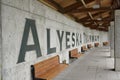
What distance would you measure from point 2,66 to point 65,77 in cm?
381

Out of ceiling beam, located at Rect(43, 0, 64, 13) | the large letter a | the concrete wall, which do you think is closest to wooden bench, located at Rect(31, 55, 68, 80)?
the concrete wall

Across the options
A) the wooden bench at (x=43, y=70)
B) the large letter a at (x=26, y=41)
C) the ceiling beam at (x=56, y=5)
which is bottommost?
the wooden bench at (x=43, y=70)

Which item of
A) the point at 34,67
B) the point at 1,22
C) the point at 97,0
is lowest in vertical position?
the point at 34,67

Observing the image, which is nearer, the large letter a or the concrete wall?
the concrete wall

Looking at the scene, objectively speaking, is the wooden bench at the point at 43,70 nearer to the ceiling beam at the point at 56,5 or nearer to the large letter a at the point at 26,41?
the large letter a at the point at 26,41

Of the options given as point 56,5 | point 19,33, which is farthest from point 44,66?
point 56,5

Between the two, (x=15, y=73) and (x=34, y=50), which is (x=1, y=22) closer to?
(x=15, y=73)

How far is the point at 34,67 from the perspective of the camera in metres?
5.74

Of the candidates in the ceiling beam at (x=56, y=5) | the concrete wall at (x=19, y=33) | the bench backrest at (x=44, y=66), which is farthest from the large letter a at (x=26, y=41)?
the ceiling beam at (x=56, y=5)

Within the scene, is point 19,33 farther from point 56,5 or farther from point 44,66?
point 56,5

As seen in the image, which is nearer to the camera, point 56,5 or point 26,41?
point 26,41

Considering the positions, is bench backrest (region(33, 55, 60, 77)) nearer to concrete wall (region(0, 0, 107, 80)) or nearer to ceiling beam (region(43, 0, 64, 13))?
concrete wall (region(0, 0, 107, 80))

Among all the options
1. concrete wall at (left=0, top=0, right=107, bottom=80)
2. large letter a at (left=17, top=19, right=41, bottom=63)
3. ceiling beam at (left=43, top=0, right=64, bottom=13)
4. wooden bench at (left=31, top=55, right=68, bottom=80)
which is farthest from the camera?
ceiling beam at (left=43, top=0, right=64, bottom=13)

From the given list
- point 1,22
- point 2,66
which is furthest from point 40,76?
point 1,22
